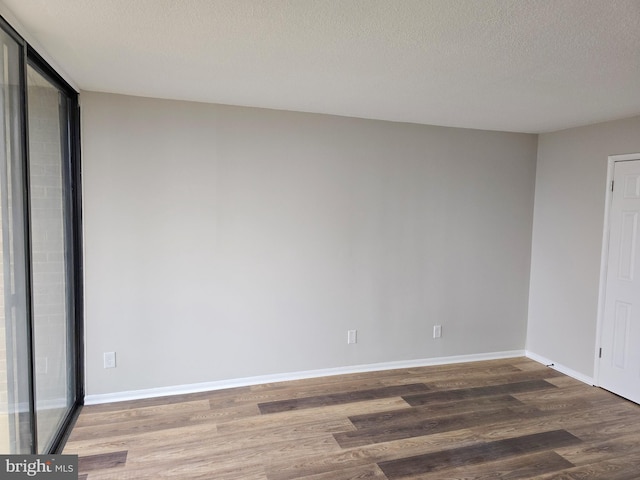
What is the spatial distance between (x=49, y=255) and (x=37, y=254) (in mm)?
255

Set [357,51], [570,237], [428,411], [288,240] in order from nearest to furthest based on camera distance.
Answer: [357,51]
[428,411]
[288,240]
[570,237]

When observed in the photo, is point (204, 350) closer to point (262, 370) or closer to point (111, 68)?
point (262, 370)

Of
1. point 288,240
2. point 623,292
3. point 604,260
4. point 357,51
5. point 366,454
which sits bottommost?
point 366,454

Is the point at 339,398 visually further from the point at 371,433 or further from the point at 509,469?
the point at 509,469

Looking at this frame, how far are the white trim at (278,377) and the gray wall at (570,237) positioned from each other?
0.55m

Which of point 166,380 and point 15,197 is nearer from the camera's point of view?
point 15,197

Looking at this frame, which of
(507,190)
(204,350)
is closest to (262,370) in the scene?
(204,350)

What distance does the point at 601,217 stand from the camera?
3.64 m

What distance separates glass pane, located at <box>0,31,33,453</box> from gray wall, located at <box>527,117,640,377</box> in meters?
4.18

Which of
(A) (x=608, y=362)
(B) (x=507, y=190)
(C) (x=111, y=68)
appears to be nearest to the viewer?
(C) (x=111, y=68)

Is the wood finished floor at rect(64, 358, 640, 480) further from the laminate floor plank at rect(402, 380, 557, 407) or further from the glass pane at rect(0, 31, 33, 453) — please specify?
the glass pane at rect(0, 31, 33, 453)

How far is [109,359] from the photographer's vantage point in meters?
3.21

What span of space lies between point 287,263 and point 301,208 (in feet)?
1.61

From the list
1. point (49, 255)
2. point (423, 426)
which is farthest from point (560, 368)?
point (49, 255)
